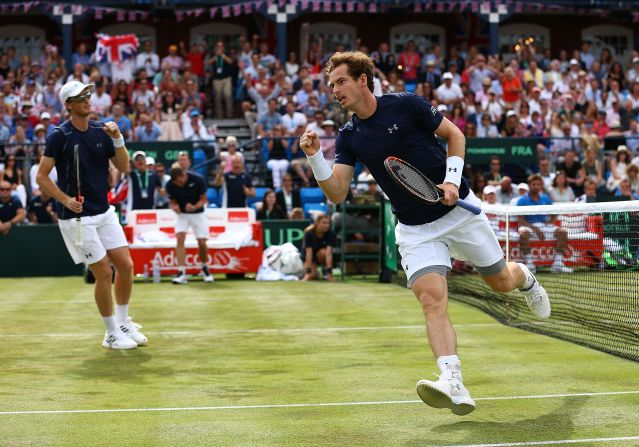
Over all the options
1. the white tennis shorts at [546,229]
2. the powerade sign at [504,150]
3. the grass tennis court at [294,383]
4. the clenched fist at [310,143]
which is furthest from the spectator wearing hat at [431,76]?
the clenched fist at [310,143]

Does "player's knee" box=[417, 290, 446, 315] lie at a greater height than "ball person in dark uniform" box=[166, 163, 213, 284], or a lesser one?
greater

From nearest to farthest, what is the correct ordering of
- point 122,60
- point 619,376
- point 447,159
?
1. point 447,159
2. point 619,376
3. point 122,60

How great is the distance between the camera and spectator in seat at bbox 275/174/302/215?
22.1 meters

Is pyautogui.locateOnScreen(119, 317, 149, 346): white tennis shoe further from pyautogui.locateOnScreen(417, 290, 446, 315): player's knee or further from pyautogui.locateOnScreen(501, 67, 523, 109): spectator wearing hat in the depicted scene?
pyautogui.locateOnScreen(501, 67, 523, 109): spectator wearing hat

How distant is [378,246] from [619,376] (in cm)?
1123

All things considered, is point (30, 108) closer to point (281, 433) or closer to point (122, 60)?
point (122, 60)

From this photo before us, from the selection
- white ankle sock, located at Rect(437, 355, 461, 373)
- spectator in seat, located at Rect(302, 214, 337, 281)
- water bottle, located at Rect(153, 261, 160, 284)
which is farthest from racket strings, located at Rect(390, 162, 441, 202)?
water bottle, located at Rect(153, 261, 160, 284)

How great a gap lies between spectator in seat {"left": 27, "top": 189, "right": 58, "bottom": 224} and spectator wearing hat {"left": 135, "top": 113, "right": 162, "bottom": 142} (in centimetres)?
351

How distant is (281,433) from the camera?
664 centimetres

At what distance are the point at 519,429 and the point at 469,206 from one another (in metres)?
1.50

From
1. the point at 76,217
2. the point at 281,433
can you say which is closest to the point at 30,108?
the point at 76,217

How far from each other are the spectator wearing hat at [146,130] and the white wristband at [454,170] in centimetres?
1793

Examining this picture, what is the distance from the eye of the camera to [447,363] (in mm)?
6844

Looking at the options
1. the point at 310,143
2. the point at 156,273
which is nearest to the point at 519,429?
the point at 310,143
